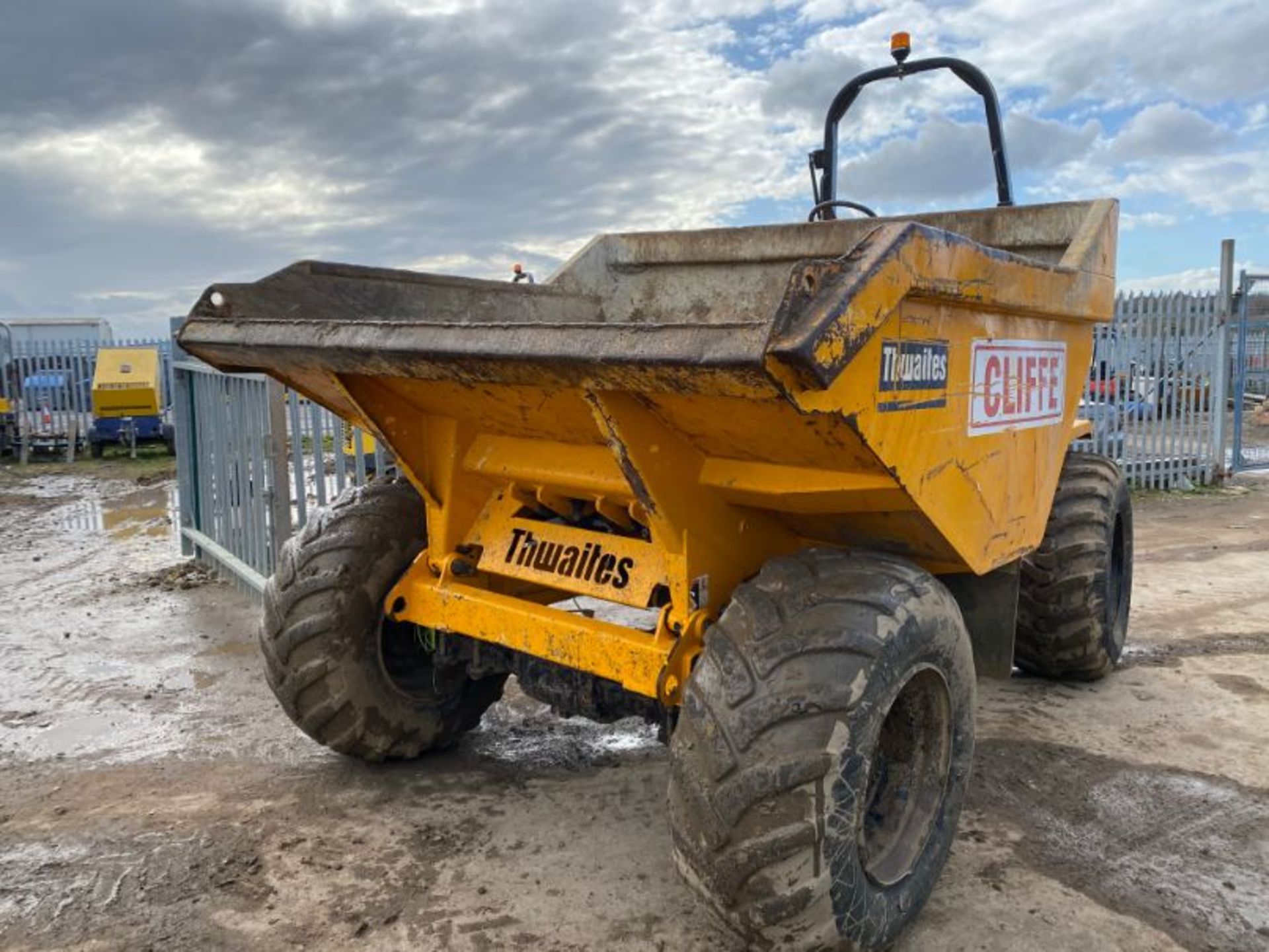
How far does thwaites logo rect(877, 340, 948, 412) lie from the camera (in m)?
2.26

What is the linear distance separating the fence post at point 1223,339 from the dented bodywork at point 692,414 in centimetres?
854

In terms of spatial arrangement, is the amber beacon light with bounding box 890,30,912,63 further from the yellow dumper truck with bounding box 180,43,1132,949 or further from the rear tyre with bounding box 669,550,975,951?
the rear tyre with bounding box 669,550,975,951

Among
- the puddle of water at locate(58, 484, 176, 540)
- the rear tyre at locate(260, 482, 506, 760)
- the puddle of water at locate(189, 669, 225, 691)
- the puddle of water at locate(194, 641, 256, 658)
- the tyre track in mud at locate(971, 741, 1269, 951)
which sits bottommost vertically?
the tyre track in mud at locate(971, 741, 1269, 951)

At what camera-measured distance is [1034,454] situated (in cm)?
332

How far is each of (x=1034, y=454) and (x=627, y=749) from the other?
180 cm

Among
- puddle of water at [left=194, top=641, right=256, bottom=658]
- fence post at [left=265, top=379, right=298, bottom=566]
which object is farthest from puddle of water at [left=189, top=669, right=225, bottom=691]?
fence post at [left=265, top=379, right=298, bottom=566]

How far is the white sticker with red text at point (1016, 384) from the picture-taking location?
9.18ft

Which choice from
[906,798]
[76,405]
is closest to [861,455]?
[906,798]

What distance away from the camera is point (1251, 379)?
1474 cm

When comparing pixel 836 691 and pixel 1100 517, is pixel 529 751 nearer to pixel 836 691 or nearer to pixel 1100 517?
pixel 836 691

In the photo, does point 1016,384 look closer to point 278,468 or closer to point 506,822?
point 506,822

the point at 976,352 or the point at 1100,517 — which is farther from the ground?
the point at 976,352

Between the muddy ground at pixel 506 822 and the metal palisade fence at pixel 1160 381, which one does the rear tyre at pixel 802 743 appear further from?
the metal palisade fence at pixel 1160 381

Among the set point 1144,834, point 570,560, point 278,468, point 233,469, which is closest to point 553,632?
point 570,560
